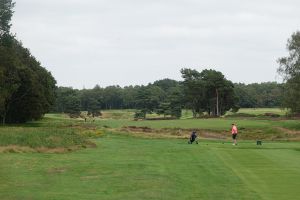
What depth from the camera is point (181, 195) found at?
58.2ft

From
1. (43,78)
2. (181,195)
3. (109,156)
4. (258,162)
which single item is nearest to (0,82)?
(43,78)

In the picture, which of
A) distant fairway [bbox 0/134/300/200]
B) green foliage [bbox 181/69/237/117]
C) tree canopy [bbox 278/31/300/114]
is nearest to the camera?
distant fairway [bbox 0/134/300/200]

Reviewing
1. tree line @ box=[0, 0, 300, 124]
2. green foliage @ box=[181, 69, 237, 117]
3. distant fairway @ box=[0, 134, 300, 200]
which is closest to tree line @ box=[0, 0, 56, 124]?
tree line @ box=[0, 0, 300, 124]

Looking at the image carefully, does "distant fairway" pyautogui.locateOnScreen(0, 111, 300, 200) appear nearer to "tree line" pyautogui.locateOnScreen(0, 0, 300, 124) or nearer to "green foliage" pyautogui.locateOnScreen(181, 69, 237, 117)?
"tree line" pyautogui.locateOnScreen(0, 0, 300, 124)

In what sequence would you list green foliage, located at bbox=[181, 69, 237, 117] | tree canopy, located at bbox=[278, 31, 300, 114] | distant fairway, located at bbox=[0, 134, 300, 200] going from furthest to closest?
green foliage, located at bbox=[181, 69, 237, 117]
tree canopy, located at bbox=[278, 31, 300, 114]
distant fairway, located at bbox=[0, 134, 300, 200]

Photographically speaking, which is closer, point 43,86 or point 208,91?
point 43,86

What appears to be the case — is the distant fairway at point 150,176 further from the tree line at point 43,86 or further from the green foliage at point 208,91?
the green foliage at point 208,91

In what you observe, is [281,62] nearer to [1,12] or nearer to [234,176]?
[1,12]

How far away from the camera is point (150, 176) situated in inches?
882

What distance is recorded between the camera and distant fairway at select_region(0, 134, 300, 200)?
1808 centimetres

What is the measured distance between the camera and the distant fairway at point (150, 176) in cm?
1808

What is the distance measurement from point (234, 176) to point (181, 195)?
533cm

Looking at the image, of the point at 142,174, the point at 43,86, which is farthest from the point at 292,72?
the point at 142,174

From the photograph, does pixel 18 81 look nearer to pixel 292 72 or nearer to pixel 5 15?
pixel 5 15
